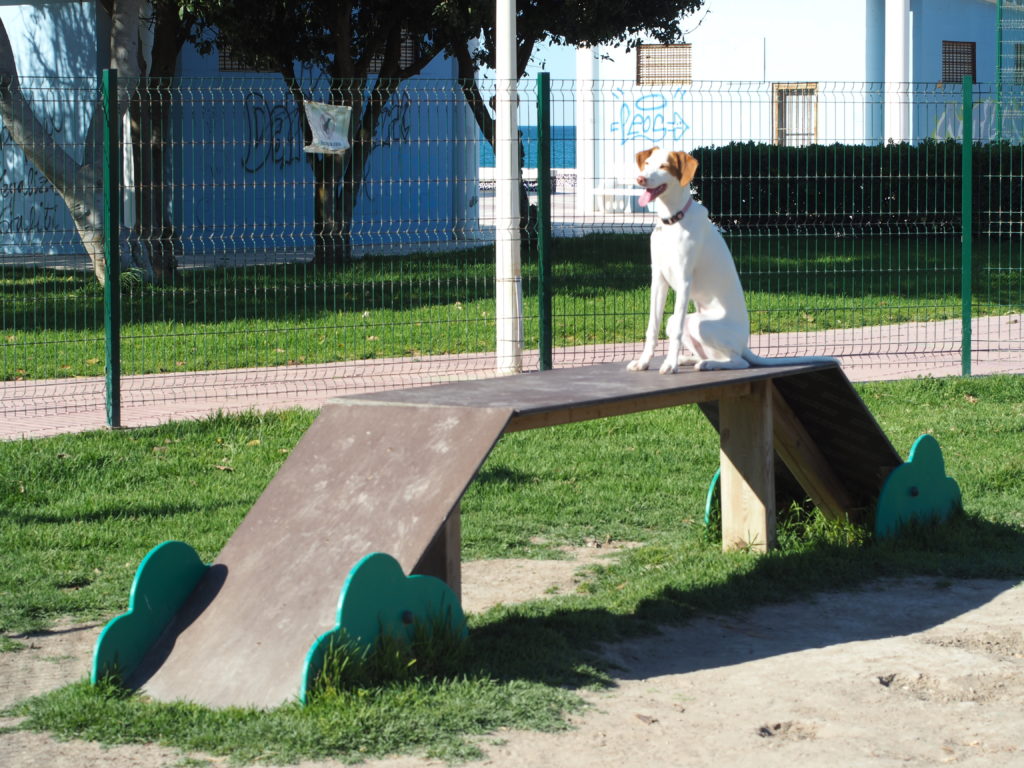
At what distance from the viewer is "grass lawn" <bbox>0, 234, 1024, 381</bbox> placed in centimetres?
1220

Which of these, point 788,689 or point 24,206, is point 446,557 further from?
point 24,206

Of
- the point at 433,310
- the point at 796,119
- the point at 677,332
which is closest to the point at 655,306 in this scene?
the point at 677,332

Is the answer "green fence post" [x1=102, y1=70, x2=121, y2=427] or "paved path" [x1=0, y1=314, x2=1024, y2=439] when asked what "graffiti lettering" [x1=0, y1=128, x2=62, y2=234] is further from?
"paved path" [x1=0, y1=314, x2=1024, y2=439]

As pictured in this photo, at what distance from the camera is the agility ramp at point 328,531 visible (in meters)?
4.69

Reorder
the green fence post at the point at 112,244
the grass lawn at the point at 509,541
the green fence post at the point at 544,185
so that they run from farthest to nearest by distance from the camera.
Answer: the green fence post at the point at 544,185 < the green fence post at the point at 112,244 < the grass lawn at the point at 509,541

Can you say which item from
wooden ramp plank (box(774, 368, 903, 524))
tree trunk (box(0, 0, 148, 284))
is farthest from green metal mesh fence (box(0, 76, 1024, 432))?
wooden ramp plank (box(774, 368, 903, 524))

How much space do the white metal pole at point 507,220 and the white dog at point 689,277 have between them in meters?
4.58

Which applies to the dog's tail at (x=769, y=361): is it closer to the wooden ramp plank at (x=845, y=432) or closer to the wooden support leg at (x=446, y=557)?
the wooden ramp plank at (x=845, y=432)

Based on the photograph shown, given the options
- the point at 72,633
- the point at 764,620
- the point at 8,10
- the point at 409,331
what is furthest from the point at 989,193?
the point at 8,10

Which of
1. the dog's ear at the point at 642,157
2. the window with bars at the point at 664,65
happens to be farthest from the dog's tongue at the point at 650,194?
the window with bars at the point at 664,65

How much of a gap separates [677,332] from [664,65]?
25806mm

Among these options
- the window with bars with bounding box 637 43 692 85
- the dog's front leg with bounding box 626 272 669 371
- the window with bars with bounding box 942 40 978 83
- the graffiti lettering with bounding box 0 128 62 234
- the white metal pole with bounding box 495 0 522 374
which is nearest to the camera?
the dog's front leg with bounding box 626 272 669 371

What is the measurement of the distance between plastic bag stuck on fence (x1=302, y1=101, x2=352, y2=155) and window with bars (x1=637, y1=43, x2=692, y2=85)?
20.7 meters

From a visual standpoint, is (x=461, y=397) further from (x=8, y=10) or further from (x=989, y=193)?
(x=8, y=10)
